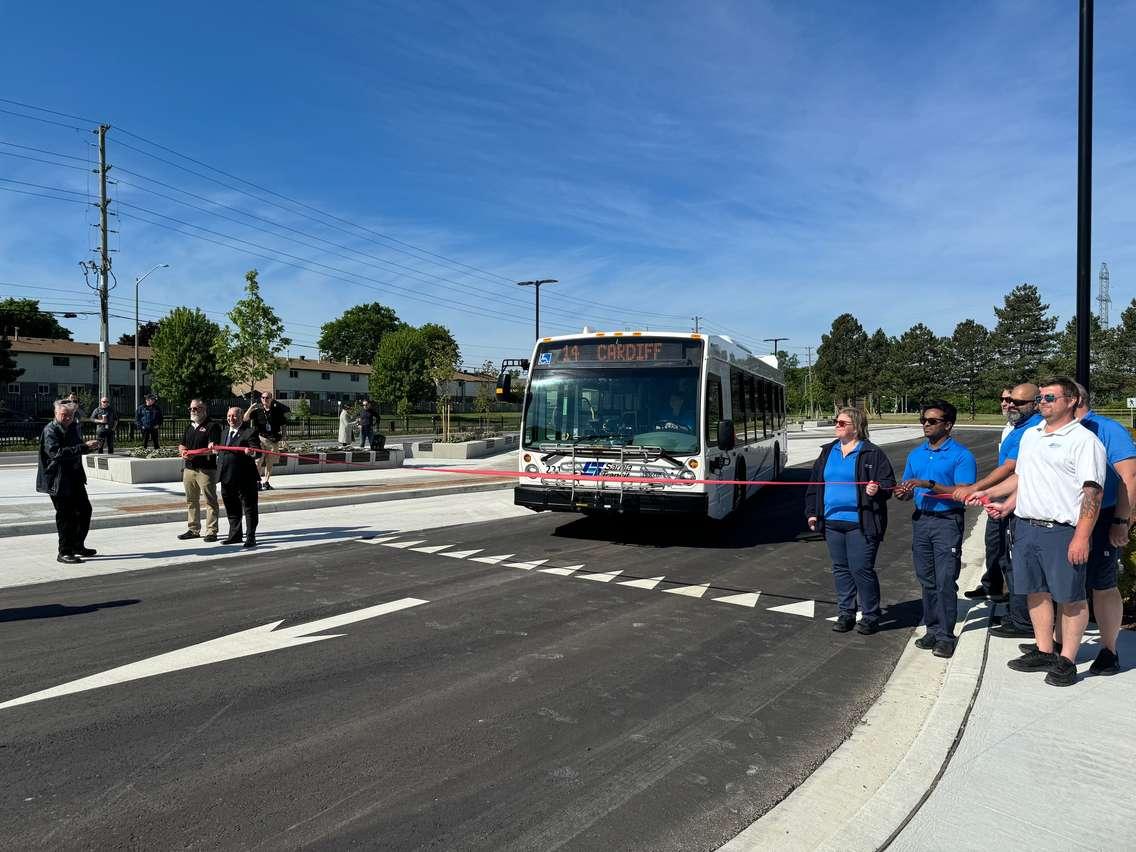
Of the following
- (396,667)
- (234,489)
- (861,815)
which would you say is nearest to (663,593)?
(396,667)

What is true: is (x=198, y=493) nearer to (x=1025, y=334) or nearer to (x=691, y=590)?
(x=691, y=590)

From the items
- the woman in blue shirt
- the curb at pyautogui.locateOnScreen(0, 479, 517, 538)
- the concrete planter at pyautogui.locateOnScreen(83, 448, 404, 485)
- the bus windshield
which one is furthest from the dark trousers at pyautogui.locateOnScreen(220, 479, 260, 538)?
the concrete planter at pyautogui.locateOnScreen(83, 448, 404, 485)

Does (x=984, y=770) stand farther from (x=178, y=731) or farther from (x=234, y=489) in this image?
(x=234, y=489)

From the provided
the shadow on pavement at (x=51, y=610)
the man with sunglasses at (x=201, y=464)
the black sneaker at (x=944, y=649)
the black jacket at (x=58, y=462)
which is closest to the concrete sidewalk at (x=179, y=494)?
the man with sunglasses at (x=201, y=464)

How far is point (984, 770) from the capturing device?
3520 millimetres

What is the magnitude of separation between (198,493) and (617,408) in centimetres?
590

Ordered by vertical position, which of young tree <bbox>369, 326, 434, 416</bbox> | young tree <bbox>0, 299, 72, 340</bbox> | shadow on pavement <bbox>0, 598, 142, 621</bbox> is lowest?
shadow on pavement <bbox>0, 598, 142, 621</bbox>

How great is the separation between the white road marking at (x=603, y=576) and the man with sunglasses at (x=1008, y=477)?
3671 millimetres

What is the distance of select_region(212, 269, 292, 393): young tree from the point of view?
1105 inches

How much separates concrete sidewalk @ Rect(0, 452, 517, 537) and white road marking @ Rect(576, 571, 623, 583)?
7.45 m

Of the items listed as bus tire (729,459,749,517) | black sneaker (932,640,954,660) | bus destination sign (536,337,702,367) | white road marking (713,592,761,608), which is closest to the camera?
black sneaker (932,640,954,660)

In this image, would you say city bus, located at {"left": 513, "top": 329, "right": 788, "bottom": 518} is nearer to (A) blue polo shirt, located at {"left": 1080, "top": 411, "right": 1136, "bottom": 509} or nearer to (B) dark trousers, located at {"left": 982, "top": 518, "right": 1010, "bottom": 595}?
(B) dark trousers, located at {"left": 982, "top": 518, "right": 1010, "bottom": 595}

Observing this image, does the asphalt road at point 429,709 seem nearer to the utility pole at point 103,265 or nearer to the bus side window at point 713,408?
the bus side window at point 713,408

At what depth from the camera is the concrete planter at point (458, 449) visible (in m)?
27.2
